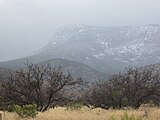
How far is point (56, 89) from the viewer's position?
21984mm

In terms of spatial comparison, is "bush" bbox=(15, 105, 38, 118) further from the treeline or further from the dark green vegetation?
the treeline

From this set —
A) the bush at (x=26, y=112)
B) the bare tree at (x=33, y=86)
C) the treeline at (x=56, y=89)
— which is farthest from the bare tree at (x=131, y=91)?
the bush at (x=26, y=112)

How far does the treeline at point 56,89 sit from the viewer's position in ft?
71.8

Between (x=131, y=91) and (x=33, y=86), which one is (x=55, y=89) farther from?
(x=131, y=91)

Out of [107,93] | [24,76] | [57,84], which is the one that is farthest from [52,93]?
[107,93]

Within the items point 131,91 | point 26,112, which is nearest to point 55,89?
point 26,112

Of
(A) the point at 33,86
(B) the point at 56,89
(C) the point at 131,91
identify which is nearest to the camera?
(A) the point at 33,86

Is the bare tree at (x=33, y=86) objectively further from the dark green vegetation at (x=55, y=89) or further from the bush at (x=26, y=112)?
the bush at (x=26, y=112)

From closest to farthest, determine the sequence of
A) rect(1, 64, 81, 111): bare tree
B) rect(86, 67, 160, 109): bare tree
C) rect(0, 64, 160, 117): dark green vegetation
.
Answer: rect(1, 64, 81, 111): bare tree < rect(0, 64, 160, 117): dark green vegetation < rect(86, 67, 160, 109): bare tree

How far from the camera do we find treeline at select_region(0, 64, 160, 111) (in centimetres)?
2188

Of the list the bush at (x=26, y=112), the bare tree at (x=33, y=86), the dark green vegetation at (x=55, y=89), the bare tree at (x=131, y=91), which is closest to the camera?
the bush at (x=26, y=112)

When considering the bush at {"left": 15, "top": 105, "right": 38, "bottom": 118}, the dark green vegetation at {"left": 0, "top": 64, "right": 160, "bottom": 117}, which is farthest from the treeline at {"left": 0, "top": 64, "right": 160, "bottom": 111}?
the bush at {"left": 15, "top": 105, "right": 38, "bottom": 118}

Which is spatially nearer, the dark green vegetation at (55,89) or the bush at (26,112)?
the bush at (26,112)

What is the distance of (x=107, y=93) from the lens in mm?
26609
